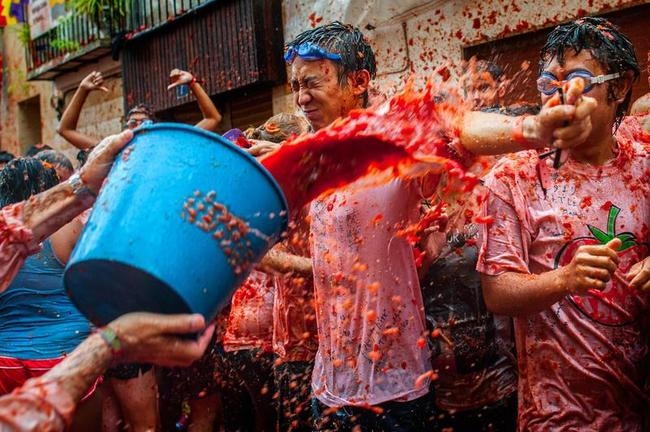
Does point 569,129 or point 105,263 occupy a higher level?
point 569,129

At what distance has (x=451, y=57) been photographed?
5840 millimetres

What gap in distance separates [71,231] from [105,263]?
6.31 ft

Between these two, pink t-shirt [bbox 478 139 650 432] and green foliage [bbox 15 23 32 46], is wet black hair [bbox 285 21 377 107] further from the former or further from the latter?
green foliage [bbox 15 23 32 46]

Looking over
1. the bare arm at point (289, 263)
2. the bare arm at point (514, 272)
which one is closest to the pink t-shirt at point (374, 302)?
the bare arm at point (514, 272)

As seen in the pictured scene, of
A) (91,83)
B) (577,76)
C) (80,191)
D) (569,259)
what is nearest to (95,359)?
(80,191)

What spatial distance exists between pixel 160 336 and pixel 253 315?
6.78 feet

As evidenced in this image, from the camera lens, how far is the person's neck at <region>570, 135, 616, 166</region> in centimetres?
255

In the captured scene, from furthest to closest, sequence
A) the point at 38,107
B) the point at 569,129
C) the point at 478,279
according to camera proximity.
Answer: the point at 38,107 < the point at 478,279 < the point at 569,129

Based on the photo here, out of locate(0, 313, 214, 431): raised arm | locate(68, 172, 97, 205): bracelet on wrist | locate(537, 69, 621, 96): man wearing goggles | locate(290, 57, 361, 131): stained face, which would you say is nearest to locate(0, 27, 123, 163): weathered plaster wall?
locate(290, 57, 361, 131): stained face

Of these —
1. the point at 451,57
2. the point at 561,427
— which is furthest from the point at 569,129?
the point at 451,57

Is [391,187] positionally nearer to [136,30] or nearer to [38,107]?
[136,30]

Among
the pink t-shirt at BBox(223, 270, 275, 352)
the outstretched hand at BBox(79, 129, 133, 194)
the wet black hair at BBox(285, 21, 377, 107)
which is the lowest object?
the pink t-shirt at BBox(223, 270, 275, 352)

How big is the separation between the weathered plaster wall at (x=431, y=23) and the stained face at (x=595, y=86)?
2502mm

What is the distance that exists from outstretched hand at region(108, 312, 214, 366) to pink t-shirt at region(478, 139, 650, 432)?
1166mm
